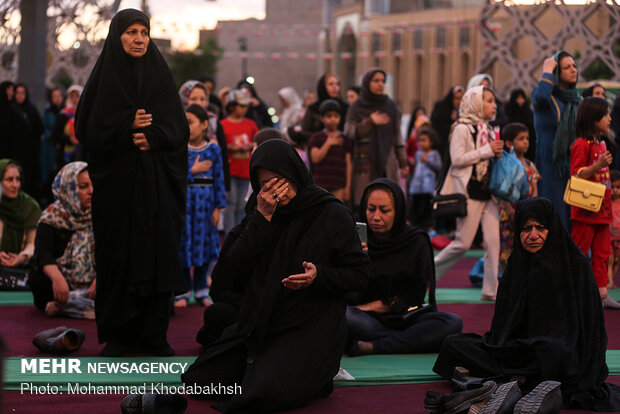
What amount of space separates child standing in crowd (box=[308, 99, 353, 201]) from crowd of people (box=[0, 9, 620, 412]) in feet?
4.75

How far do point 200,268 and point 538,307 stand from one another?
3163 millimetres

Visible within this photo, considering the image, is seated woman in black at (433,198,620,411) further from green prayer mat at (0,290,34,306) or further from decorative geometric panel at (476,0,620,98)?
decorative geometric panel at (476,0,620,98)

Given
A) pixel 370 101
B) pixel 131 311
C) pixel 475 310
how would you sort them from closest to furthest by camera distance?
pixel 131 311 < pixel 475 310 < pixel 370 101

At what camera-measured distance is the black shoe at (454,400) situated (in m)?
3.86

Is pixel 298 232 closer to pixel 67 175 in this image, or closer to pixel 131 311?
pixel 131 311

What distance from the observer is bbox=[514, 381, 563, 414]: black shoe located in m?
3.69

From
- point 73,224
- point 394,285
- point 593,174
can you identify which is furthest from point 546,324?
point 73,224

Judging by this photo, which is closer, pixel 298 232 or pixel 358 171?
pixel 298 232

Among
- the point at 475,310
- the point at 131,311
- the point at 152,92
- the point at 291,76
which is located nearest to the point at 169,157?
the point at 152,92

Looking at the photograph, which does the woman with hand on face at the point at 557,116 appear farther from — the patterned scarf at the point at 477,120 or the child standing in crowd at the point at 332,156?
the child standing in crowd at the point at 332,156

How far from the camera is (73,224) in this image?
634 cm

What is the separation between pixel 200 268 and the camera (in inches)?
277

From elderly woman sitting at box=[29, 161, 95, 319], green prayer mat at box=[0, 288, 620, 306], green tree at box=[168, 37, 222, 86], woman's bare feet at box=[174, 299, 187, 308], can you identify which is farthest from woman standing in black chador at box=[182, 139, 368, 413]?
green tree at box=[168, 37, 222, 86]

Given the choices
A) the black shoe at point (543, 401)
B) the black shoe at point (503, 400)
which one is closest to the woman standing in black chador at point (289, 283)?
the black shoe at point (503, 400)
